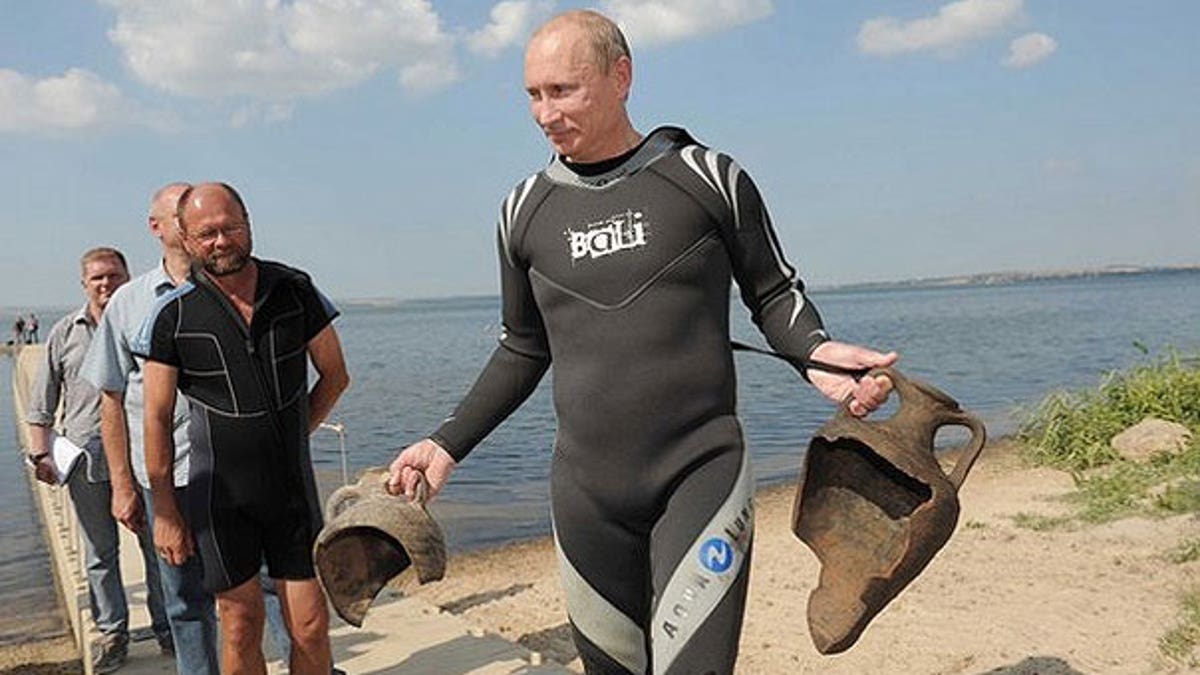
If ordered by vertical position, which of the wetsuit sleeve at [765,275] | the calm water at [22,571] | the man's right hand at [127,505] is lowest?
the calm water at [22,571]

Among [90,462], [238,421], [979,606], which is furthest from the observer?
[979,606]

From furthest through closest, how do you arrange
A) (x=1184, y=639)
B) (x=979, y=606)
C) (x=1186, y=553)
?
(x=1186, y=553) → (x=979, y=606) → (x=1184, y=639)

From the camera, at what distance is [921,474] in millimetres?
2256

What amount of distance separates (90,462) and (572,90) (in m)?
4.11

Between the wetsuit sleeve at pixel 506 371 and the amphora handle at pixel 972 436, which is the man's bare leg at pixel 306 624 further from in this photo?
the amphora handle at pixel 972 436

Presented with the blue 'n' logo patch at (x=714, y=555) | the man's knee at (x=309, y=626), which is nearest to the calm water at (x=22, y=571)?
the man's knee at (x=309, y=626)

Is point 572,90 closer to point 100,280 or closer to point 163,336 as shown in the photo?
point 163,336

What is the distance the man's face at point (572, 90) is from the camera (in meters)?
2.49

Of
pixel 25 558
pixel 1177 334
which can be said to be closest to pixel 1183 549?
pixel 25 558

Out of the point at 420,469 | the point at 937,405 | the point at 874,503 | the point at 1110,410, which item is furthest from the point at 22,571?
the point at 1110,410

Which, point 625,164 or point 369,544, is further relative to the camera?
point 369,544

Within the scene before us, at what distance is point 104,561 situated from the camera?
5.60 m

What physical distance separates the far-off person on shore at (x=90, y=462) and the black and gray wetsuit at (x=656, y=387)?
3.50m

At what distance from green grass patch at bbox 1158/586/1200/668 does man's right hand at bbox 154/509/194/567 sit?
4.47 m
